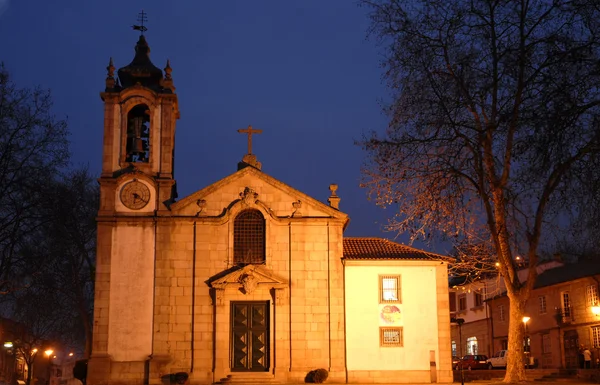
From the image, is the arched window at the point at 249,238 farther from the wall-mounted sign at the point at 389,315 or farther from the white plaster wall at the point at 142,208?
the wall-mounted sign at the point at 389,315

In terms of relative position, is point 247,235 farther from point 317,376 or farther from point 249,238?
point 317,376

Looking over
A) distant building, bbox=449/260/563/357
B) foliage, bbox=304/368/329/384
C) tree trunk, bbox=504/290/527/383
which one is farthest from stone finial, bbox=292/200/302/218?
distant building, bbox=449/260/563/357

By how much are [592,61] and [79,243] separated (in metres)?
29.7

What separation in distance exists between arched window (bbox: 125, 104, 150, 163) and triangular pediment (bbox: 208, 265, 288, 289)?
19.2 feet

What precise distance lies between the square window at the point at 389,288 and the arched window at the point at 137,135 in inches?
420

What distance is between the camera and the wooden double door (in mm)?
30594

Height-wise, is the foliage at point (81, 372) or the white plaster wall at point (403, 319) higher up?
the white plaster wall at point (403, 319)

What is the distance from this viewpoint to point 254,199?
31.6 m

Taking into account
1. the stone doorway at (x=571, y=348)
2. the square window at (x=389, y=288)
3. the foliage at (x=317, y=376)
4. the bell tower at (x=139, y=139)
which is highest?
the bell tower at (x=139, y=139)

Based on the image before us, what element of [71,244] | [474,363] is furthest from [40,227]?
[474,363]

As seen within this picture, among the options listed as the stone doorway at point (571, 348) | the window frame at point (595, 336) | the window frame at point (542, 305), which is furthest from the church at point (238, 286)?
the window frame at point (542, 305)

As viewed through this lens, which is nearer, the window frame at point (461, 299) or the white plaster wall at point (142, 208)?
the white plaster wall at point (142, 208)

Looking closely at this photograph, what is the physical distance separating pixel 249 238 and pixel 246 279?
1.84 m

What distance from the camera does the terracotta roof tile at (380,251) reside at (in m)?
31.8
